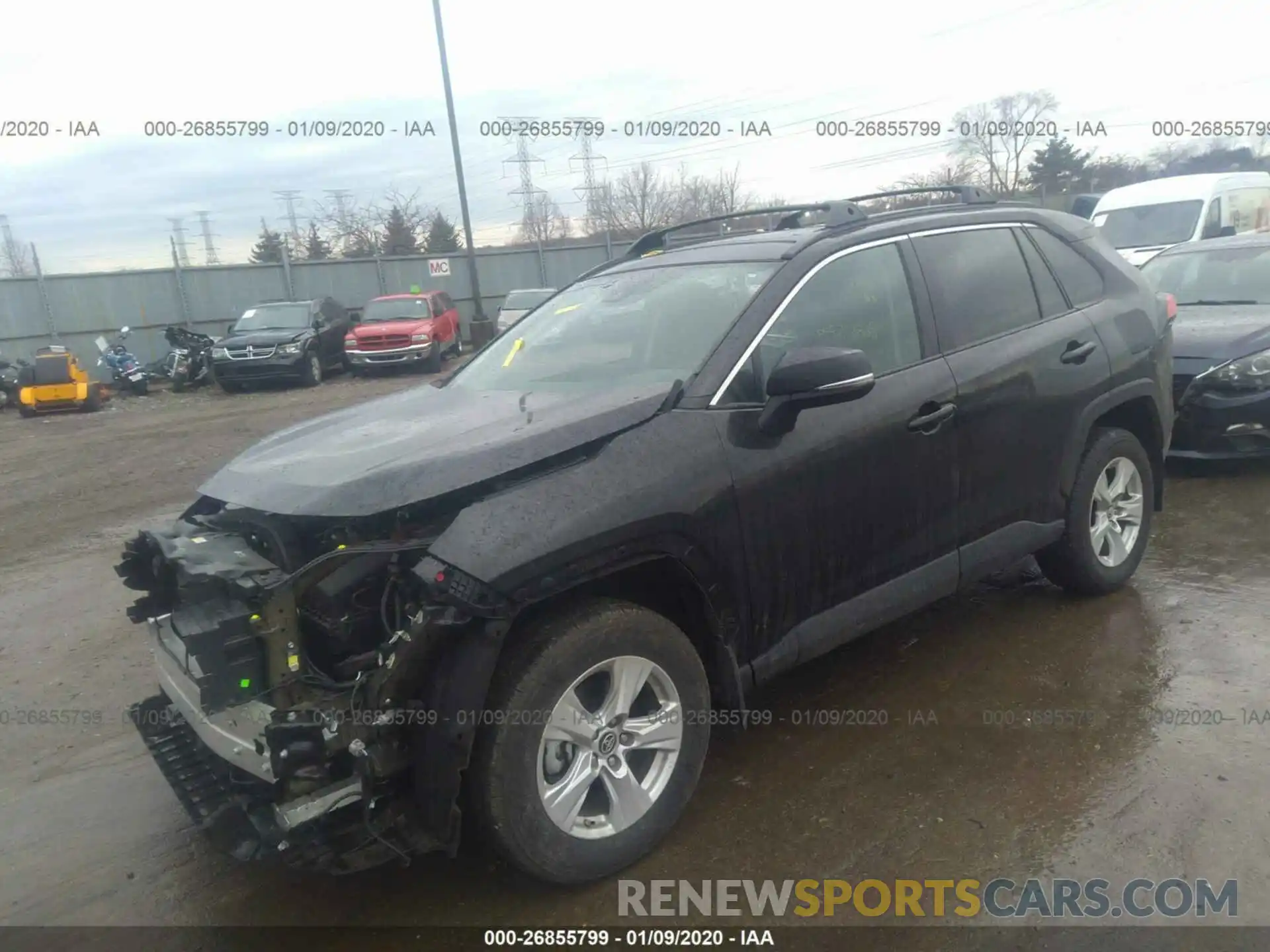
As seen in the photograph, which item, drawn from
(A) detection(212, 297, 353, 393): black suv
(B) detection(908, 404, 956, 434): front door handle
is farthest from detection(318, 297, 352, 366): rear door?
(B) detection(908, 404, 956, 434): front door handle

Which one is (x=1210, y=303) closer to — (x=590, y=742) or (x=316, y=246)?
(x=590, y=742)

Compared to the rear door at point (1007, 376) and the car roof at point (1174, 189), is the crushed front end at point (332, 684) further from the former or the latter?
the car roof at point (1174, 189)

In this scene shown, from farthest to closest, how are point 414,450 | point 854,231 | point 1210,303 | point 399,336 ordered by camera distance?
point 399,336 < point 1210,303 < point 854,231 < point 414,450

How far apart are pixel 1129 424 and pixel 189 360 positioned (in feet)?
62.2

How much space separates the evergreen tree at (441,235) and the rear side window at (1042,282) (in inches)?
1855

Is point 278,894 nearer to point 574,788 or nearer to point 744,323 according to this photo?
point 574,788

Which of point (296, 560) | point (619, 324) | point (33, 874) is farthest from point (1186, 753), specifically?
point (33, 874)

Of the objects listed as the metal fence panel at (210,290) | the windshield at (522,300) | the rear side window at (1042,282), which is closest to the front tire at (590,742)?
the rear side window at (1042,282)

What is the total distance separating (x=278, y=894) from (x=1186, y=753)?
3155 mm

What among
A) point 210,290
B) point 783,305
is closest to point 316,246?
point 210,290

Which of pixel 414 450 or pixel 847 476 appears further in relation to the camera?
pixel 847 476

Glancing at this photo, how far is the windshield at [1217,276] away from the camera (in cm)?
753

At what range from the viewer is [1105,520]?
4.68m

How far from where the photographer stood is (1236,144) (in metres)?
40.4
